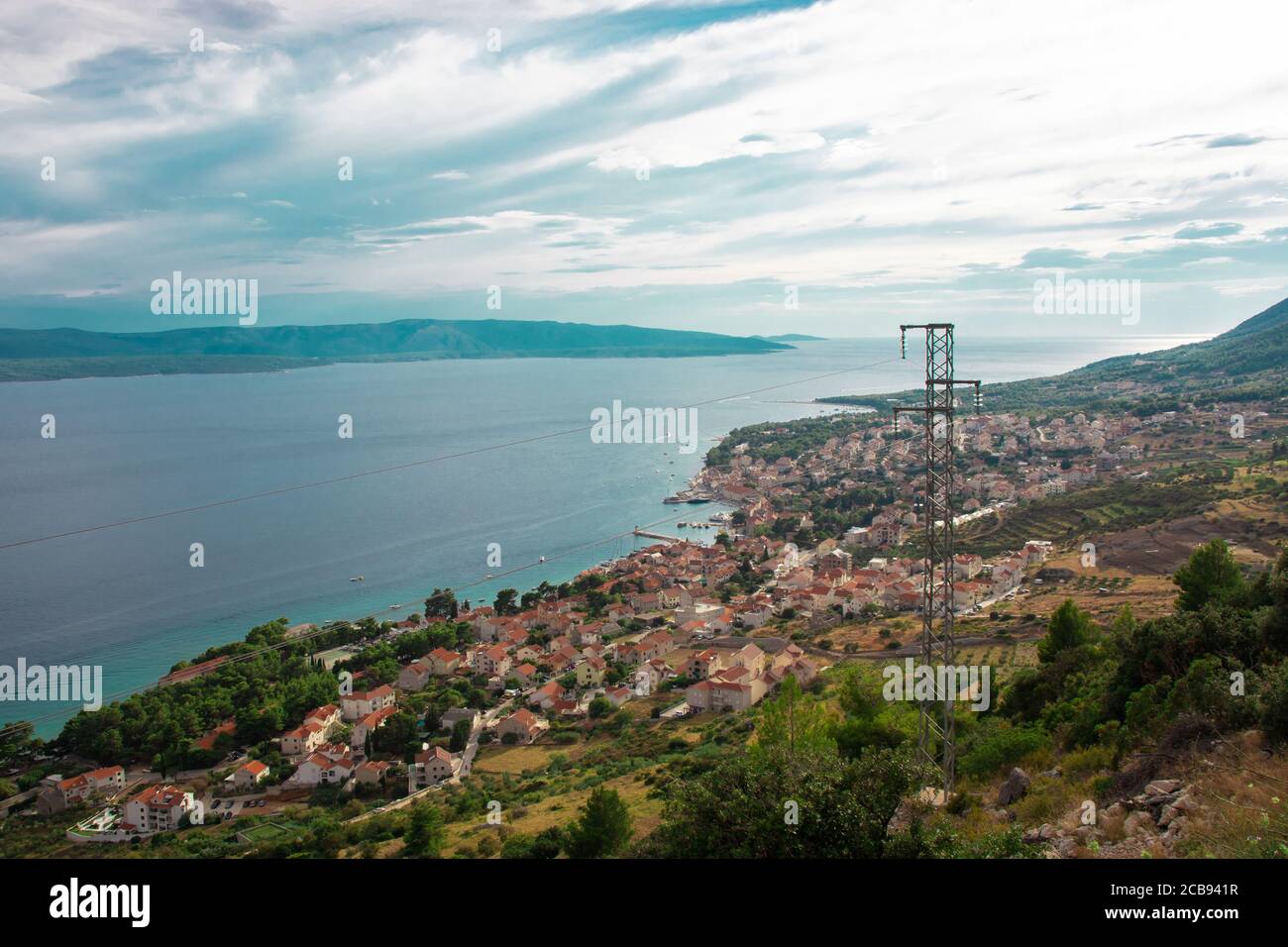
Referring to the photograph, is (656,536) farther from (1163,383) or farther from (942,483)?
(1163,383)

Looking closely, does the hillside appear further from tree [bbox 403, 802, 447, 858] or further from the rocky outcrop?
the rocky outcrop

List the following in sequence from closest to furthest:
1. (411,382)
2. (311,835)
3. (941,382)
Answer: (941,382) → (311,835) → (411,382)

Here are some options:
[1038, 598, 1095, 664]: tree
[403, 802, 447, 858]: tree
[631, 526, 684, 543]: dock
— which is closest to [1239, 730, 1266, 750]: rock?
[1038, 598, 1095, 664]: tree

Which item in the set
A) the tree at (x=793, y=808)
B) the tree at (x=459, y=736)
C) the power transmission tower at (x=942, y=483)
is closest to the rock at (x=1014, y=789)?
the power transmission tower at (x=942, y=483)

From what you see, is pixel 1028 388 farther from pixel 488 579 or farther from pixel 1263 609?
pixel 1263 609
